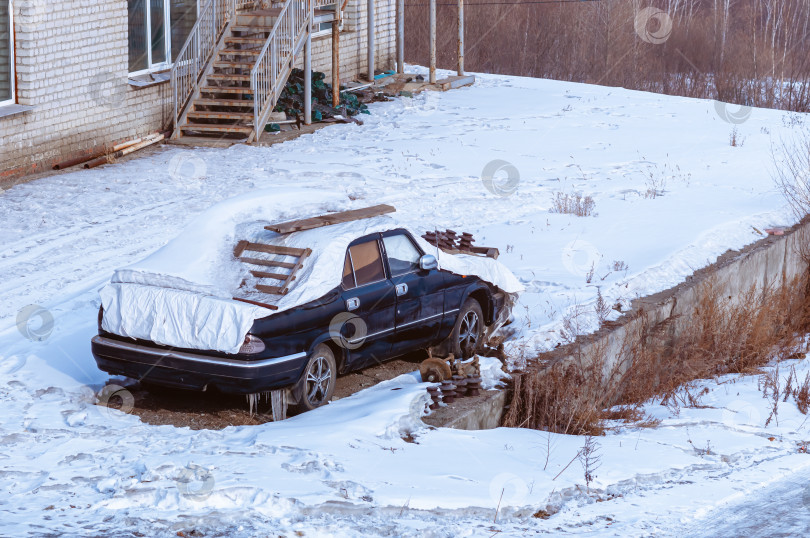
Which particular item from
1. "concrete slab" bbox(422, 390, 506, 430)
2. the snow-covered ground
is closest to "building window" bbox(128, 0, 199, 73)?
the snow-covered ground

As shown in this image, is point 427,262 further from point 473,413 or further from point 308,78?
point 308,78

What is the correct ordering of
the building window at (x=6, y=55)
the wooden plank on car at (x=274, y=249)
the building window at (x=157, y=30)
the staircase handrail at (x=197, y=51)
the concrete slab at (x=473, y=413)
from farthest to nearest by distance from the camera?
1. the staircase handrail at (x=197, y=51)
2. the building window at (x=157, y=30)
3. the building window at (x=6, y=55)
4. the wooden plank on car at (x=274, y=249)
5. the concrete slab at (x=473, y=413)

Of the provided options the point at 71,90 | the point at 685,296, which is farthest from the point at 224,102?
the point at 685,296

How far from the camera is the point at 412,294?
9484mm

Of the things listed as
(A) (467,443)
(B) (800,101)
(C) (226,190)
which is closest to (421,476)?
(A) (467,443)

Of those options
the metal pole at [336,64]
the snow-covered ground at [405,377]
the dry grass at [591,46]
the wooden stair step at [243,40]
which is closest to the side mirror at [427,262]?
the snow-covered ground at [405,377]

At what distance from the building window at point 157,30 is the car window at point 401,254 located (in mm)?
11067

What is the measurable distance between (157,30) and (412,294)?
12.1 meters

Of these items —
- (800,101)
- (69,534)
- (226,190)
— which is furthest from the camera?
(800,101)

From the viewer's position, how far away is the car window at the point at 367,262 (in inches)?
357

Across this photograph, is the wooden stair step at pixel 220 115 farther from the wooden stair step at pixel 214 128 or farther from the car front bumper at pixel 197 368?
the car front bumper at pixel 197 368

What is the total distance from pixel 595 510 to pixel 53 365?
4905 mm

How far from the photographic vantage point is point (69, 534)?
249 inches

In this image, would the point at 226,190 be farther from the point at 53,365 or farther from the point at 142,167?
the point at 53,365
